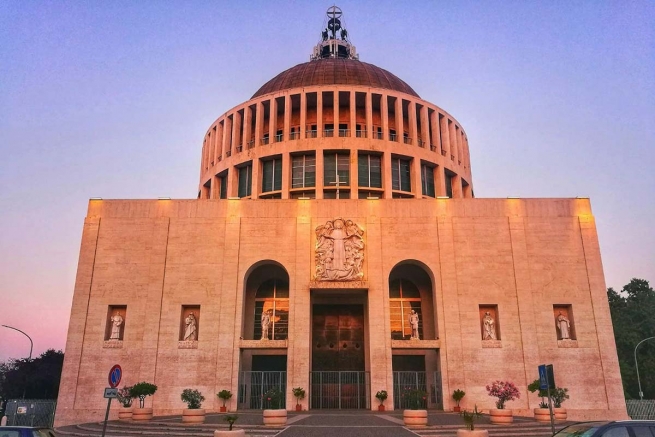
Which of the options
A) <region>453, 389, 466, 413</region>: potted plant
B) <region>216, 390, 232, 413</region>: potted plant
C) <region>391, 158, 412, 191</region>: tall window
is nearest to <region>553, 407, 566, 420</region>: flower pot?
<region>453, 389, 466, 413</region>: potted plant

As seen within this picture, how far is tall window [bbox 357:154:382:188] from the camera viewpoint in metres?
37.4

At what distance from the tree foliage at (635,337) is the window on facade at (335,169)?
32878mm

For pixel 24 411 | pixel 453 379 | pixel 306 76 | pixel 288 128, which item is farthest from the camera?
pixel 306 76

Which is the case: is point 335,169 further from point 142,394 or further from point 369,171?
point 142,394

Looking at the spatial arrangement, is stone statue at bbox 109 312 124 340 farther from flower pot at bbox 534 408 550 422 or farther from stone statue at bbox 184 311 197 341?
flower pot at bbox 534 408 550 422

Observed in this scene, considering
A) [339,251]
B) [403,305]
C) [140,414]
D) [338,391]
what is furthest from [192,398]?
[403,305]

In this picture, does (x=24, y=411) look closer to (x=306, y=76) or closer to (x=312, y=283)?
(x=312, y=283)

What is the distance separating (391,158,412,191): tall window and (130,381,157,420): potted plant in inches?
832

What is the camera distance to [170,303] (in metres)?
29.5

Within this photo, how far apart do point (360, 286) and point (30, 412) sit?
62.7ft

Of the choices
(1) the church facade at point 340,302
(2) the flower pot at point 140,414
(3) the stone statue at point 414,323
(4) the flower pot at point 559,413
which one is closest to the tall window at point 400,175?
(1) the church facade at point 340,302

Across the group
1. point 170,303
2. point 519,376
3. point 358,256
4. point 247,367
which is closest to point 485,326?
point 519,376

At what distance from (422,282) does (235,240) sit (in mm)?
12260

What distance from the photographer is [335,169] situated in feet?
124
